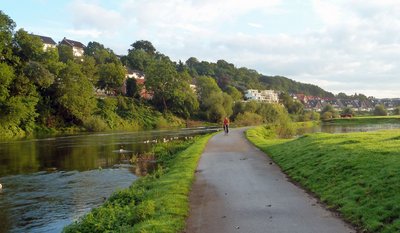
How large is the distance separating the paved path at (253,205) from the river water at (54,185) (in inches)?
190

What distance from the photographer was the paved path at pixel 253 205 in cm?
970

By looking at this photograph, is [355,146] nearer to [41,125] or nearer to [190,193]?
[190,193]

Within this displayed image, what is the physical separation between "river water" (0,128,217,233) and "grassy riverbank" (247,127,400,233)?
8.50m

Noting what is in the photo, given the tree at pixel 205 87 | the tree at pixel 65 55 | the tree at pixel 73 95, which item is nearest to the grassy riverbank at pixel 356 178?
the tree at pixel 73 95

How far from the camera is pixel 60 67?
246ft

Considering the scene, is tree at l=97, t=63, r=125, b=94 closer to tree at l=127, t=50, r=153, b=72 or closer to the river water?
tree at l=127, t=50, r=153, b=72

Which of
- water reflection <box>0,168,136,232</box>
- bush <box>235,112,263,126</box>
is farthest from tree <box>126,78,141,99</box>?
water reflection <box>0,168,136,232</box>

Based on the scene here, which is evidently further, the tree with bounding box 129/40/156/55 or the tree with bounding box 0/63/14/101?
the tree with bounding box 129/40/156/55

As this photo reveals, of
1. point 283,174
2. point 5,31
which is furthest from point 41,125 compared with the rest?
point 283,174

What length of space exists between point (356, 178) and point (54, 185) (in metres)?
14.4

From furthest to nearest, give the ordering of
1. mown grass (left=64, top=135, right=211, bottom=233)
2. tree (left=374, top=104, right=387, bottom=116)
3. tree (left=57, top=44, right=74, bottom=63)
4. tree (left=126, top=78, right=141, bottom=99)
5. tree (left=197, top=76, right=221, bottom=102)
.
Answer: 1. tree (left=374, top=104, right=387, bottom=116)
2. tree (left=197, top=76, right=221, bottom=102)
3. tree (left=126, top=78, right=141, bottom=99)
4. tree (left=57, top=44, right=74, bottom=63)
5. mown grass (left=64, top=135, right=211, bottom=233)

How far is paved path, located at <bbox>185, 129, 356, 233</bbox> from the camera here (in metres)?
9.70

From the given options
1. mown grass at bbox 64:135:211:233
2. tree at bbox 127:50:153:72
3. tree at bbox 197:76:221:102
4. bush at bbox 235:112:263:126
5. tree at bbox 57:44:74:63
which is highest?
tree at bbox 127:50:153:72

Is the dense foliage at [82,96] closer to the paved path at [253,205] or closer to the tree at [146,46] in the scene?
the paved path at [253,205]
